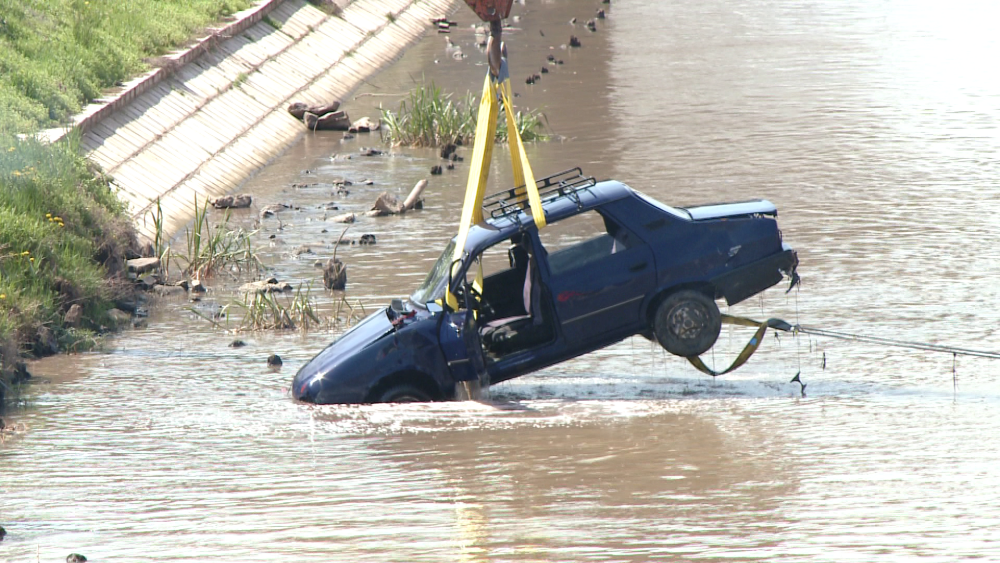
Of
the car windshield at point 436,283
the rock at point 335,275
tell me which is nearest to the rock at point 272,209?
the rock at point 335,275

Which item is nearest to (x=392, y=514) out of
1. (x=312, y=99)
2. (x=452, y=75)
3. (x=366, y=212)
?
(x=366, y=212)

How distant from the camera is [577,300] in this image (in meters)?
10.2

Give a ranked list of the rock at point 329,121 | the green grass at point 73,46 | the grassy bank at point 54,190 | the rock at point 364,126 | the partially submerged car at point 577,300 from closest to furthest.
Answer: the partially submerged car at point 577,300, the grassy bank at point 54,190, the green grass at point 73,46, the rock at point 364,126, the rock at point 329,121

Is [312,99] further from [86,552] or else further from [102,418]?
[86,552]

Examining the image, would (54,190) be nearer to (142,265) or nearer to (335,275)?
(142,265)

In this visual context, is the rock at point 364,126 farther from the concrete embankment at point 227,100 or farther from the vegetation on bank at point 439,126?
the vegetation on bank at point 439,126

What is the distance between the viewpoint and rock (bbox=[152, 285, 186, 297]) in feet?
49.2

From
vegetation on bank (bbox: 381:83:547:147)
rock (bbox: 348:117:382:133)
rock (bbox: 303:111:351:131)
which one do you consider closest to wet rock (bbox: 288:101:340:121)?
rock (bbox: 303:111:351:131)

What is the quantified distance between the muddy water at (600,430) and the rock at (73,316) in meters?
0.58

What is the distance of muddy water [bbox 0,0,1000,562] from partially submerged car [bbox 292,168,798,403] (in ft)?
1.02

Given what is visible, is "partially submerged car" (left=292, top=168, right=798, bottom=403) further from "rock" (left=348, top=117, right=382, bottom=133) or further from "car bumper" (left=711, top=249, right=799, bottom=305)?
"rock" (left=348, top=117, right=382, bottom=133)

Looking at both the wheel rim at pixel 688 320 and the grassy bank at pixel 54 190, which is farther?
the grassy bank at pixel 54 190

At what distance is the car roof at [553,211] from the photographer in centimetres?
1024

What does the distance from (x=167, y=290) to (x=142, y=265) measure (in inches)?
19.6
